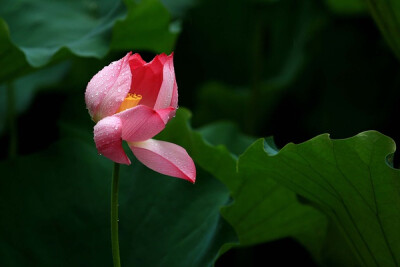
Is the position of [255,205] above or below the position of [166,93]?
below

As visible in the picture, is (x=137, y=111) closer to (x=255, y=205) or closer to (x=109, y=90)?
(x=109, y=90)

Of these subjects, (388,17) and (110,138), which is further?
(388,17)

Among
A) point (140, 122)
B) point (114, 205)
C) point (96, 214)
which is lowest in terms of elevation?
point (96, 214)

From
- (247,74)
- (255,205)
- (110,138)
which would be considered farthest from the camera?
(247,74)

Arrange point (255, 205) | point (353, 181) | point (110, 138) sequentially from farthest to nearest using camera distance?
point (255, 205), point (353, 181), point (110, 138)

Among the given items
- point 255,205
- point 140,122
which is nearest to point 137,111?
point 140,122

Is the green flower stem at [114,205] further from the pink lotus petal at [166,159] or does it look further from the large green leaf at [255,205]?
the large green leaf at [255,205]

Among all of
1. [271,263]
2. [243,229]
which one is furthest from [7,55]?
[271,263]

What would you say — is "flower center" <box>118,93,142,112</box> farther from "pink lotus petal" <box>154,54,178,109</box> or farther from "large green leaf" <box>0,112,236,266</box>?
"large green leaf" <box>0,112,236,266</box>
